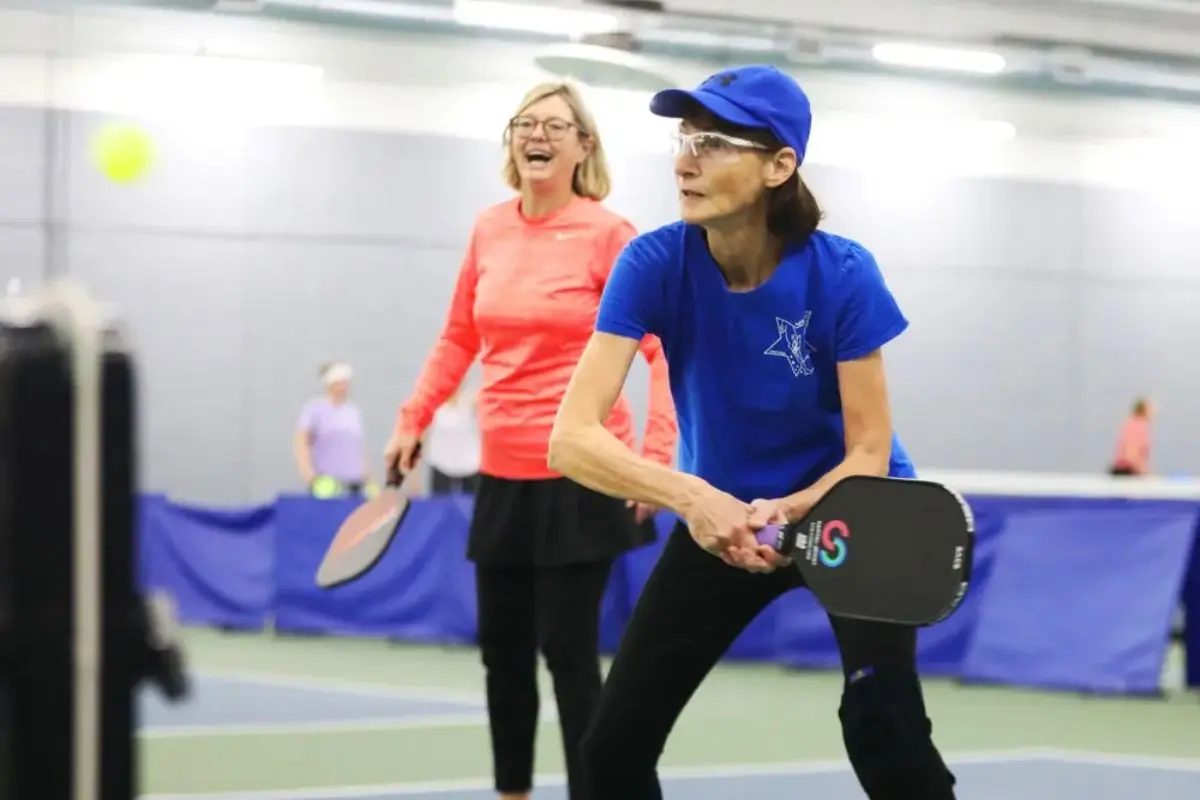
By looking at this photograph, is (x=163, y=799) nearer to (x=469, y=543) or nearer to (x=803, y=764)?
(x=469, y=543)

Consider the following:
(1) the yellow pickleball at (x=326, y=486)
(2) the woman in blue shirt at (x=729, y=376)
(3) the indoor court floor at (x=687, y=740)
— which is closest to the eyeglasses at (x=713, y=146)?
(2) the woman in blue shirt at (x=729, y=376)

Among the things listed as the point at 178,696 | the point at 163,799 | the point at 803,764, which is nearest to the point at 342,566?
the point at 163,799

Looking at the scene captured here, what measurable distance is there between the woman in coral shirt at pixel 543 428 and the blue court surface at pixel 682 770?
918 mm

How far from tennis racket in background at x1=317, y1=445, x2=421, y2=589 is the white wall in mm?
11403

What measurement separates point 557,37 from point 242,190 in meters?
2.95

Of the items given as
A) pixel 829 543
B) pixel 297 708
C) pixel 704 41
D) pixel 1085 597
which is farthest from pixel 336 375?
pixel 829 543

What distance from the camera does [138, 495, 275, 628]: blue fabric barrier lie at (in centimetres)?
1118

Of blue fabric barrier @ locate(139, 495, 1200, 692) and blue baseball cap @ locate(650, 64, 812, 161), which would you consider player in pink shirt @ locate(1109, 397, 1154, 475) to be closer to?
blue fabric barrier @ locate(139, 495, 1200, 692)

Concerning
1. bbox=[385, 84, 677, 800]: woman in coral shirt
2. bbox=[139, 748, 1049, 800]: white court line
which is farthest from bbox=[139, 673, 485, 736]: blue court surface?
bbox=[385, 84, 677, 800]: woman in coral shirt

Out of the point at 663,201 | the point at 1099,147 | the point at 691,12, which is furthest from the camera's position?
the point at 1099,147

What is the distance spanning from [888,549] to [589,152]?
170cm

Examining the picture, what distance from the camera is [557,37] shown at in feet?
52.4

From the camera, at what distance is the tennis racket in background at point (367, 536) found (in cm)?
425

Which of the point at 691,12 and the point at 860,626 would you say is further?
the point at 691,12
